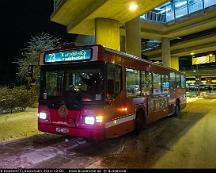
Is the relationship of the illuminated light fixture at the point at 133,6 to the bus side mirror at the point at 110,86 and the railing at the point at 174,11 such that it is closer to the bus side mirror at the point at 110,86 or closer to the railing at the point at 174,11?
the bus side mirror at the point at 110,86

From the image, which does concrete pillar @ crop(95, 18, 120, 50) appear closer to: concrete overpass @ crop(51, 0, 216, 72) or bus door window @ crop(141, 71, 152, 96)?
concrete overpass @ crop(51, 0, 216, 72)

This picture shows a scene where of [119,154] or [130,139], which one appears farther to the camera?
[130,139]

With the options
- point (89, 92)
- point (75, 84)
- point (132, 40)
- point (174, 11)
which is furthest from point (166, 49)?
point (89, 92)

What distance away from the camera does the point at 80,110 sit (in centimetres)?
804

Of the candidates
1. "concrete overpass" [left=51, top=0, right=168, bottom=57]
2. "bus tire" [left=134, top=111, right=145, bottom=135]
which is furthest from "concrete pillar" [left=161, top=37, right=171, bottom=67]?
"bus tire" [left=134, top=111, right=145, bottom=135]

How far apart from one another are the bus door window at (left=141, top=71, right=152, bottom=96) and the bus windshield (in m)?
3.51

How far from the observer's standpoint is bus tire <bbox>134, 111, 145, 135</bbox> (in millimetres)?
10578

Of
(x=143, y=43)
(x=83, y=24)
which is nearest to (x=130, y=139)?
(x=83, y=24)

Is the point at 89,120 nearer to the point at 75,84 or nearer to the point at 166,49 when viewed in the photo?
the point at 75,84

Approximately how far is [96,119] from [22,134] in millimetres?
4071

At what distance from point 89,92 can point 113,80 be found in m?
0.89

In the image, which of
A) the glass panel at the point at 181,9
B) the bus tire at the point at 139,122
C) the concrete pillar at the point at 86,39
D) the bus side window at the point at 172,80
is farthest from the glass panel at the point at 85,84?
the glass panel at the point at 181,9

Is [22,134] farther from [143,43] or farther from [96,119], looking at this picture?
[143,43]

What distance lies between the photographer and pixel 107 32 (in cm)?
1933
